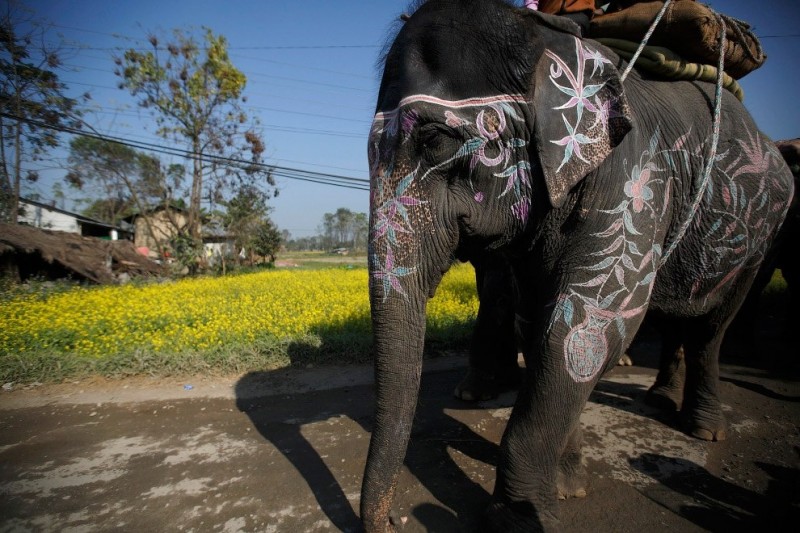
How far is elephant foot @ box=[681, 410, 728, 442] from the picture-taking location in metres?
2.93

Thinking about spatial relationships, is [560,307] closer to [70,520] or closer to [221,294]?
[70,520]

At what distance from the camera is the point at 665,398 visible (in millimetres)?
3488

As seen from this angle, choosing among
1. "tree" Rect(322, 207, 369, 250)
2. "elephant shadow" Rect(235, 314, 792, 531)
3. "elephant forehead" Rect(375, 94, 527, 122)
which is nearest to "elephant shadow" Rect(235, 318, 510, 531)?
"elephant shadow" Rect(235, 314, 792, 531)

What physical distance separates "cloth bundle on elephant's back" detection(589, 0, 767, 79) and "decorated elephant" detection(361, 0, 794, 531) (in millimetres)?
435

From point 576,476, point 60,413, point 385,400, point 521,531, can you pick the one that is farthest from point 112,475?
point 576,476

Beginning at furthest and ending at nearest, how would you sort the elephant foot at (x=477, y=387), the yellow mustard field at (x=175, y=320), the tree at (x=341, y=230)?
the tree at (x=341, y=230)
the yellow mustard field at (x=175, y=320)
the elephant foot at (x=477, y=387)

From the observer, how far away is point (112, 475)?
255 cm

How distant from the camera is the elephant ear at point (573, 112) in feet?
5.57

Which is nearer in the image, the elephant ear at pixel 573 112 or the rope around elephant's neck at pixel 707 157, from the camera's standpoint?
the elephant ear at pixel 573 112

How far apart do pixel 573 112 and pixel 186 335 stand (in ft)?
19.1

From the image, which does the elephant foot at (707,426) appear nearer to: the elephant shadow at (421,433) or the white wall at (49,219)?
the elephant shadow at (421,433)

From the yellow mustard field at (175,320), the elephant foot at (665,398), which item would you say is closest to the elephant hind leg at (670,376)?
the elephant foot at (665,398)

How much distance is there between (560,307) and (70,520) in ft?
9.38

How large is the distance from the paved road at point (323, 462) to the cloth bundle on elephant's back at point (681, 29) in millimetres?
2610
